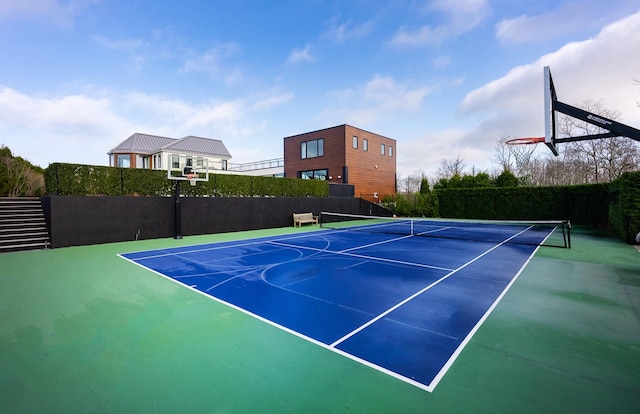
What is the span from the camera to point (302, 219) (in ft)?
60.3

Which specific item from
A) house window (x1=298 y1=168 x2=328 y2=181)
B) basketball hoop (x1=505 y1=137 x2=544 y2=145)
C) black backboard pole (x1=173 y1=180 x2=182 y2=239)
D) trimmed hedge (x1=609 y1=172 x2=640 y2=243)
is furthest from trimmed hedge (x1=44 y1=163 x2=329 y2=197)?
trimmed hedge (x1=609 y1=172 x2=640 y2=243)

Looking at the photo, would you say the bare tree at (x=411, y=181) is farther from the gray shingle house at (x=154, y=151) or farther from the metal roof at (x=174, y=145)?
the gray shingle house at (x=154, y=151)

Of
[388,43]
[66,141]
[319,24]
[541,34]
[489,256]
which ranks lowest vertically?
[489,256]

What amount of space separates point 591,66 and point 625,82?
15.6 ft

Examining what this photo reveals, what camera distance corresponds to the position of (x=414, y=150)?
4644 centimetres

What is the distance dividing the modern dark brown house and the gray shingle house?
8945 mm

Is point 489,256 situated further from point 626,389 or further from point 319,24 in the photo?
point 319,24

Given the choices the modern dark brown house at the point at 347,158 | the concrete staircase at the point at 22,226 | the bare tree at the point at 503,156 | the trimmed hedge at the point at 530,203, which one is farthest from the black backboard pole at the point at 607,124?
the bare tree at the point at 503,156

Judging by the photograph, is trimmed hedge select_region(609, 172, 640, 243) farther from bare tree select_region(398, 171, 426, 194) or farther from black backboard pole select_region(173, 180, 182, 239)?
bare tree select_region(398, 171, 426, 194)

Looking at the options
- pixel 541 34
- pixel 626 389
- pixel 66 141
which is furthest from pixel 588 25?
pixel 66 141

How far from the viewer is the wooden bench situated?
1800 cm

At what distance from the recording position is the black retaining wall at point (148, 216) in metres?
10.6

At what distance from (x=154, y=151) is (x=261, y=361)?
35395mm

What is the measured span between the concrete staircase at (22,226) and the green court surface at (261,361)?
6.58 metres
